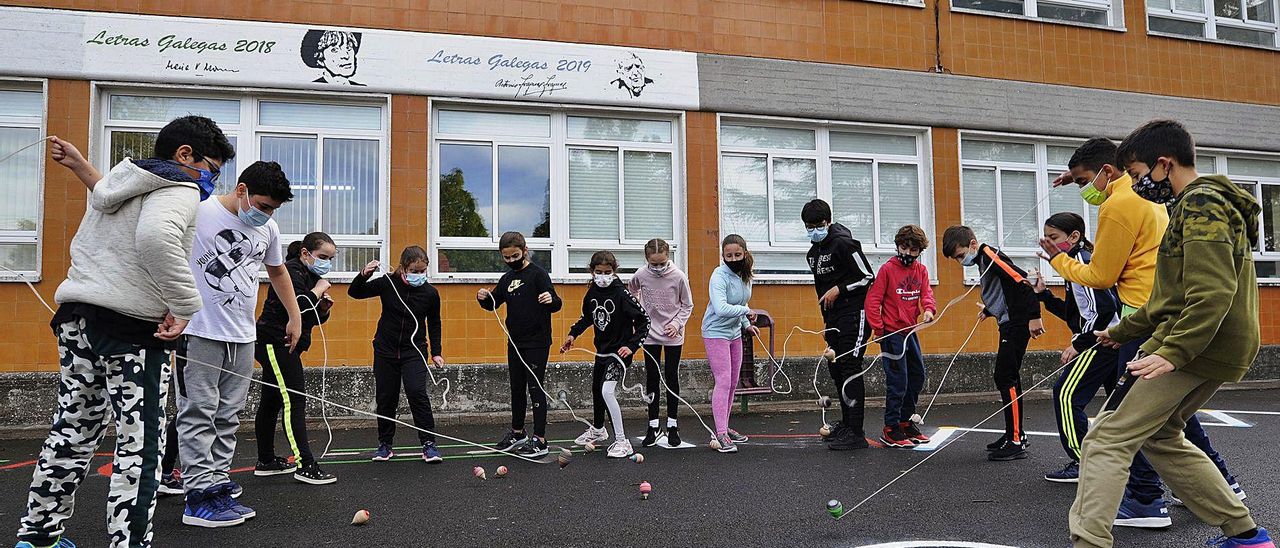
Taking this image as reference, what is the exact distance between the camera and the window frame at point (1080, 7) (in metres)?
12.1

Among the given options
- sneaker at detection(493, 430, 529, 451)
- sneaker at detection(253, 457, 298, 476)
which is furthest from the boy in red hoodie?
sneaker at detection(253, 457, 298, 476)

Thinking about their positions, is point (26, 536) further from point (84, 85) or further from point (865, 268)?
point (84, 85)

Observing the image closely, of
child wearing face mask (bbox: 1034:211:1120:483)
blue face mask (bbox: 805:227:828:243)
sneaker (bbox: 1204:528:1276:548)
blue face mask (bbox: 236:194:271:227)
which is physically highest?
blue face mask (bbox: 805:227:828:243)

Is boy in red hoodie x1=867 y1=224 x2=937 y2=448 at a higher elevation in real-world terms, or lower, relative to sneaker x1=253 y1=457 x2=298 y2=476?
higher

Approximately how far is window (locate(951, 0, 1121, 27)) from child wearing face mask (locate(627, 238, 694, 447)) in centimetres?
729

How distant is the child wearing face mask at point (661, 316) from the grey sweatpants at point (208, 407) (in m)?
3.44

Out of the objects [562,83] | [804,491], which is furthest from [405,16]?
[804,491]

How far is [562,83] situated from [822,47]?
3.59 m

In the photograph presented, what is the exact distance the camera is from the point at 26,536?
3.35m

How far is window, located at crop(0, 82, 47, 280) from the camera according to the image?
9.20 m

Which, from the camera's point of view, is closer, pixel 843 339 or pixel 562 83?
pixel 843 339

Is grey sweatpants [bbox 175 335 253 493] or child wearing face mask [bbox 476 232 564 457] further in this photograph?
child wearing face mask [bbox 476 232 564 457]

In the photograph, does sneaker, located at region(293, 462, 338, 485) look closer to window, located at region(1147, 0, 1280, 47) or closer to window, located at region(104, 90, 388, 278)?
window, located at region(104, 90, 388, 278)

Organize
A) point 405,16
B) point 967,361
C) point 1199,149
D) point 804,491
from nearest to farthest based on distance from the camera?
point 804,491, point 405,16, point 967,361, point 1199,149
